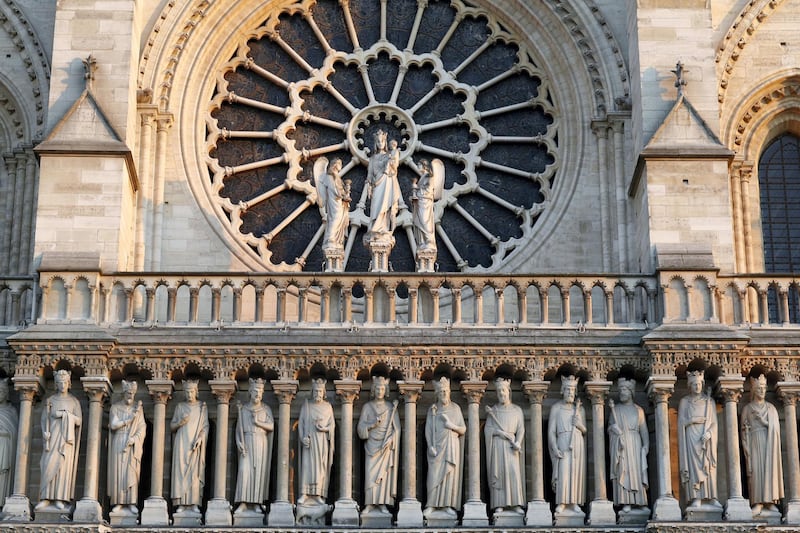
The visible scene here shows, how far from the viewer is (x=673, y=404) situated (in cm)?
2345

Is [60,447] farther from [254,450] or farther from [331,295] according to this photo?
[331,295]

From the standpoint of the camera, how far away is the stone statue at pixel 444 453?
22.8m

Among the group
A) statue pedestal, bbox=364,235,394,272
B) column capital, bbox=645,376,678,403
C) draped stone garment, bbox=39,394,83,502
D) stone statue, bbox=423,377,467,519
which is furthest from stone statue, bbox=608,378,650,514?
draped stone garment, bbox=39,394,83,502

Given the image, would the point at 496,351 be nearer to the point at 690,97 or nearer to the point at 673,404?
the point at 673,404

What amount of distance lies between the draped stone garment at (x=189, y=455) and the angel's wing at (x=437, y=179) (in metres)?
3.66

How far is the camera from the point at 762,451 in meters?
23.0

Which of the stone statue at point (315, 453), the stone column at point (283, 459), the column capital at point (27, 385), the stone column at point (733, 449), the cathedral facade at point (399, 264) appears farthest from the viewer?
the column capital at point (27, 385)

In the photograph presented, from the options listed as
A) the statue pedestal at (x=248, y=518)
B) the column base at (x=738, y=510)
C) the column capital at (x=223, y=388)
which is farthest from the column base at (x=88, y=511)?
the column base at (x=738, y=510)

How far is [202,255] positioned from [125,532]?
431 cm

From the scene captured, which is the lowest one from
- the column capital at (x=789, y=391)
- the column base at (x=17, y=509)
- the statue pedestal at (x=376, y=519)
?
the statue pedestal at (x=376, y=519)

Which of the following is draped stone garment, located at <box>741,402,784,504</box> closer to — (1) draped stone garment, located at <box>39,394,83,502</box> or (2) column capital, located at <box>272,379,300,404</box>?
(2) column capital, located at <box>272,379,300,404</box>

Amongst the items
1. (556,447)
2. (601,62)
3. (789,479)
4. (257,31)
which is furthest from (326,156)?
(789,479)

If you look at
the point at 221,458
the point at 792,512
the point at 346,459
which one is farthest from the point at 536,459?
the point at 221,458

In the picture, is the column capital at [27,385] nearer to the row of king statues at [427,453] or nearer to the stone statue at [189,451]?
the row of king statues at [427,453]
